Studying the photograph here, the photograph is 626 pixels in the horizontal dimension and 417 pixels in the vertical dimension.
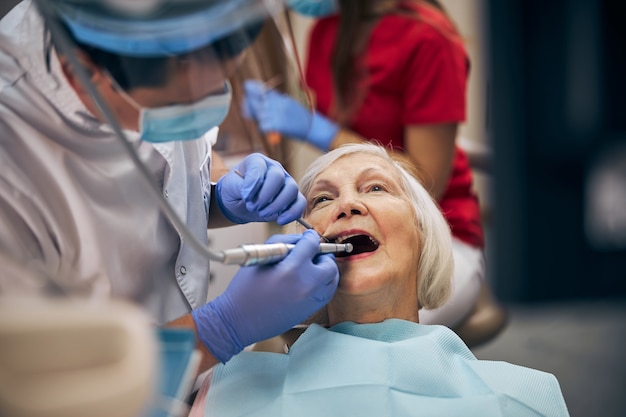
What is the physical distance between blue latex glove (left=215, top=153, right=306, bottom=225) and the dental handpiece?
3.2 inches

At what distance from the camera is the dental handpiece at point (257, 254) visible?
39.7 inches

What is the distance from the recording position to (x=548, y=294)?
5.79 ft

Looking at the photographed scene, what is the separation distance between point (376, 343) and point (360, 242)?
19 centimetres

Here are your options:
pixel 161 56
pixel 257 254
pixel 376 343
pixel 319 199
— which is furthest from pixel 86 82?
pixel 376 343

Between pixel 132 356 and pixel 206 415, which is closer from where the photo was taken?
pixel 132 356

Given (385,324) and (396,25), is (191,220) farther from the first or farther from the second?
(396,25)

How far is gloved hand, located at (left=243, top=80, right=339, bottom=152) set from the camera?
3.86 feet

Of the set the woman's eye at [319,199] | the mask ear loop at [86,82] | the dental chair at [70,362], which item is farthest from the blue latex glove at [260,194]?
the dental chair at [70,362]

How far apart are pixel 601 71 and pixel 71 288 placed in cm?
123

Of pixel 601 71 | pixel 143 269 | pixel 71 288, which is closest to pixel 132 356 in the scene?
pixel 71 288

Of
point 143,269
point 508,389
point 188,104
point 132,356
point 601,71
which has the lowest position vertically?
point 508,389

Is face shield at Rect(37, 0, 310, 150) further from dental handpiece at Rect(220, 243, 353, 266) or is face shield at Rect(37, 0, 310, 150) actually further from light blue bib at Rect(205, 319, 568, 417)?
light blue bib at Rect(205, 319, 568, 417)

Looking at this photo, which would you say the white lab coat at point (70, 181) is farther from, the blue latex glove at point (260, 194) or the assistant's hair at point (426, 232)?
the assistant's hair at point (426, 232)

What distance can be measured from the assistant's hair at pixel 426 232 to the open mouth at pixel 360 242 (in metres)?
0.10
